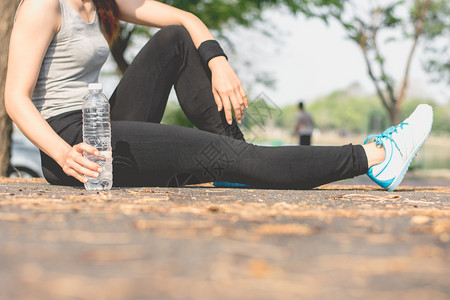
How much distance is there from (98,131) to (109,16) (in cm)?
70

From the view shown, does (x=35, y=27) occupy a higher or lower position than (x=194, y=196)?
A: higher

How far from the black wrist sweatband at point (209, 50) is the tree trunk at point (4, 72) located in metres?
2.49

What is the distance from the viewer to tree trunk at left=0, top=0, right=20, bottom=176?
480cm

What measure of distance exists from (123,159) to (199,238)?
145 centimetres

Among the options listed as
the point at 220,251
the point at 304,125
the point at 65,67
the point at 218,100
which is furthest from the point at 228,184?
the point at 304,125

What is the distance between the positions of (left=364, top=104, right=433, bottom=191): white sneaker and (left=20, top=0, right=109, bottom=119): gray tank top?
1560 millimetres

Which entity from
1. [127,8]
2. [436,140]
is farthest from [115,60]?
[436,140]

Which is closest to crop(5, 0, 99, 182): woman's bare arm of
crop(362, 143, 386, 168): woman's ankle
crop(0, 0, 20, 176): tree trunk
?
crop(362, 143, 386, 168): woman's ankle

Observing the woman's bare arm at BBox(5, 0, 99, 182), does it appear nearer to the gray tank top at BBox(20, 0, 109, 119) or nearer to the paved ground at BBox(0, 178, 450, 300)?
the gray tank top at BBox(20, 0, 109, 119)

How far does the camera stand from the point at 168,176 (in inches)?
110

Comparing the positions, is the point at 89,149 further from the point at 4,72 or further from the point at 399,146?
the point at 4,72

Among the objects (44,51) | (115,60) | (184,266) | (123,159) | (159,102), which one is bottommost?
(184,266)

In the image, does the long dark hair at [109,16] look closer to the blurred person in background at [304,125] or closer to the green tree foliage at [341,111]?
the blurred person in background at [304,125]

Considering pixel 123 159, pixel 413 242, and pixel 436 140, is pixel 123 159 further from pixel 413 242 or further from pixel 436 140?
pixel 436 140
